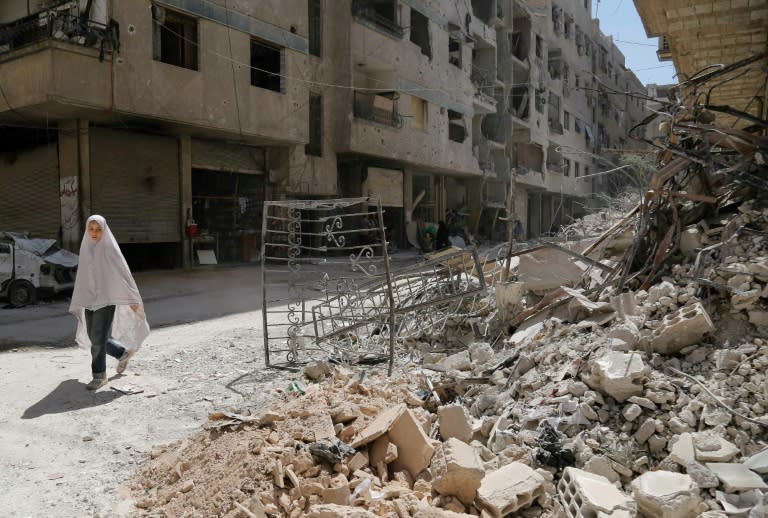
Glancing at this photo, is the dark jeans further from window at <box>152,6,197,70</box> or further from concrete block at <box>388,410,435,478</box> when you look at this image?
window at <box>152,6,197,70</box>

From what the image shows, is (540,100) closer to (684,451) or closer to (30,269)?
(30,269)

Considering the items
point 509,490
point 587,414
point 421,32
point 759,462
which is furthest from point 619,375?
point 421,32

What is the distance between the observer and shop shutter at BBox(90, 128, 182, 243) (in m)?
12.8

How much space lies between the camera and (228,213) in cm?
1614

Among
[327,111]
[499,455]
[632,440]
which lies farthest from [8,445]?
[327,111]

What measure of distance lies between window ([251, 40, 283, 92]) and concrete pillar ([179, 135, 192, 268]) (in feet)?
9.90

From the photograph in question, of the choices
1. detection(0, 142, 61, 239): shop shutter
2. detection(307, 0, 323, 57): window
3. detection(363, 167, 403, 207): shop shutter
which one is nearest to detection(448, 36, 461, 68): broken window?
detection(363, 167, 403, 207): shop shutter

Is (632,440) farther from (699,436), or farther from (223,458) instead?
(223,458)

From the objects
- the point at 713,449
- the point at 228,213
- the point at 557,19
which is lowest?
the point at 713,449

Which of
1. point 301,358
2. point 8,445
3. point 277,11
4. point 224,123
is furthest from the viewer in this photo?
point 277,11

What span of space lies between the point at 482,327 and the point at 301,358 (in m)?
1.99

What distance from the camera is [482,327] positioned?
6.20 metres

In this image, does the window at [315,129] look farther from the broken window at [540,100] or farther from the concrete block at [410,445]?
the broken window at [540,100]

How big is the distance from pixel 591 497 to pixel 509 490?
387 mm
